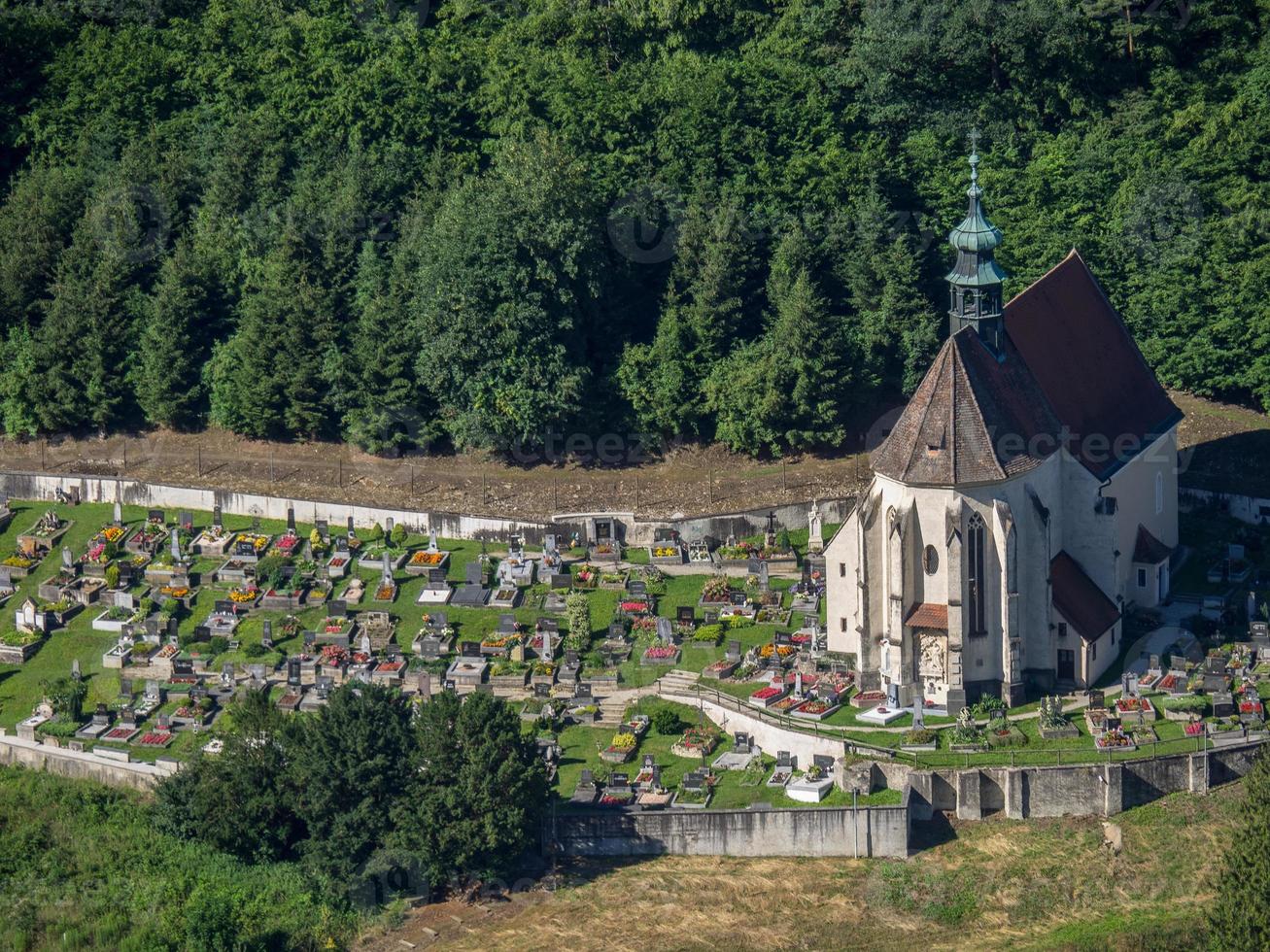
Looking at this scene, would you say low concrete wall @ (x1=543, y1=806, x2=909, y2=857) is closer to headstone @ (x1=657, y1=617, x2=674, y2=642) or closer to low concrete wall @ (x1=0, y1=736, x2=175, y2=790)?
headstone @ (x1=657, y1=617, x2=674, y2=642)

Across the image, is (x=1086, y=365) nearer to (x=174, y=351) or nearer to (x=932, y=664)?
(x=932, y=664)

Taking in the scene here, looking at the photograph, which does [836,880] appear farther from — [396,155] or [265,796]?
[396,155]

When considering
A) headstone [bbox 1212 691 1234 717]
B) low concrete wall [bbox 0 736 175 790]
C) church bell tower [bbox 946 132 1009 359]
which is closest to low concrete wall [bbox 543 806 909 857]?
headstone [bbox 1212 691 1234 717]

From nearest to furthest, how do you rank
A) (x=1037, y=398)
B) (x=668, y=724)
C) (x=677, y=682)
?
(x=668, y=724)
(x=677, y=682)
(x=1037, y=398)

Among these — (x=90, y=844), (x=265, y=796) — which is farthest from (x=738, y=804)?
(x=90, y=844)

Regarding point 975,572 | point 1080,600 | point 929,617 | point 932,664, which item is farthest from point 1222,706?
point 929,617
